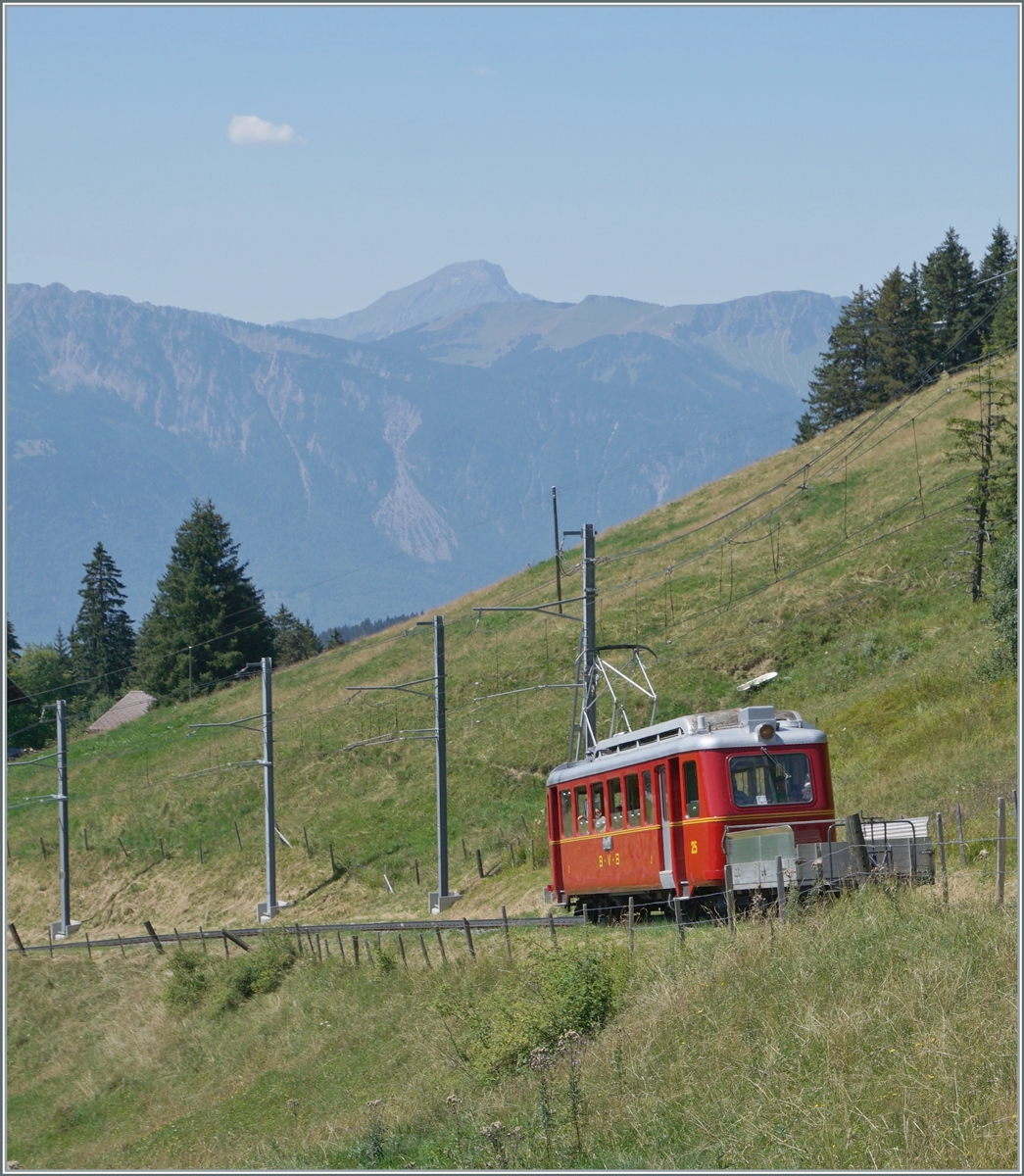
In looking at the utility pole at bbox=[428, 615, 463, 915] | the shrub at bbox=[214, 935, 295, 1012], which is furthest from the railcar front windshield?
the utility pole at bbox=[428, 615, 463, 915]

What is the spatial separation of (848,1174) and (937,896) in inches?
292

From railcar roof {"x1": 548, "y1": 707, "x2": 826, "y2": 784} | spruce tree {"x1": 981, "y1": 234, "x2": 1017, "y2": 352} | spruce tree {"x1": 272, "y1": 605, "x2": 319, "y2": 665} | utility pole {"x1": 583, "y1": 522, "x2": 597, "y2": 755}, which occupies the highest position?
spruce tree {"x1": 981, "y1": 234, "x2": 1017, "y2": 352}

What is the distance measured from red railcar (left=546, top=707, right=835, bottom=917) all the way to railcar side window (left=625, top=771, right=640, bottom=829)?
0.02 meters

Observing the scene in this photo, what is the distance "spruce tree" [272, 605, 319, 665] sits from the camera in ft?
349

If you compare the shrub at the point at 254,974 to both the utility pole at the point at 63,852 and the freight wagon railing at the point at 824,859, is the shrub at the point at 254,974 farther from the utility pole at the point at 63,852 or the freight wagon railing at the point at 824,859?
the utility pole at the point at 63,852

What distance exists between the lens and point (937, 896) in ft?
58.0

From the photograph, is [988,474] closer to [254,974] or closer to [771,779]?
[771,779]

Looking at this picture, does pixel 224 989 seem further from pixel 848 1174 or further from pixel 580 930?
pixel 848 1174

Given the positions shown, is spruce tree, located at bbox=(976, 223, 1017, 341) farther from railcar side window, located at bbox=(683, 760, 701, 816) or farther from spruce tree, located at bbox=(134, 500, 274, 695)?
railcar side window, located at bbox=(683, 760, 701, 816)

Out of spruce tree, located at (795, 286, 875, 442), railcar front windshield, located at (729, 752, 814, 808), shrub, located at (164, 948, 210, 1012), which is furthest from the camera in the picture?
spruce tree, located at (795, 286, 875, 442)

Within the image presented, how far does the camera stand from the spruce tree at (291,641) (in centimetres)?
10634

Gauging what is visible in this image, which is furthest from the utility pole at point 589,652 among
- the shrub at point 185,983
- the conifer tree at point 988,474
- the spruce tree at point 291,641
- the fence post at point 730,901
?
the spruce tree at point 291,641

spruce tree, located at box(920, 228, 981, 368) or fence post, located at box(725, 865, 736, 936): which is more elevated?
spruce tree, located at box(920, 228, 981, 368)

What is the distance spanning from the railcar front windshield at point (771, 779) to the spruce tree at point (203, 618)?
2802 inches
